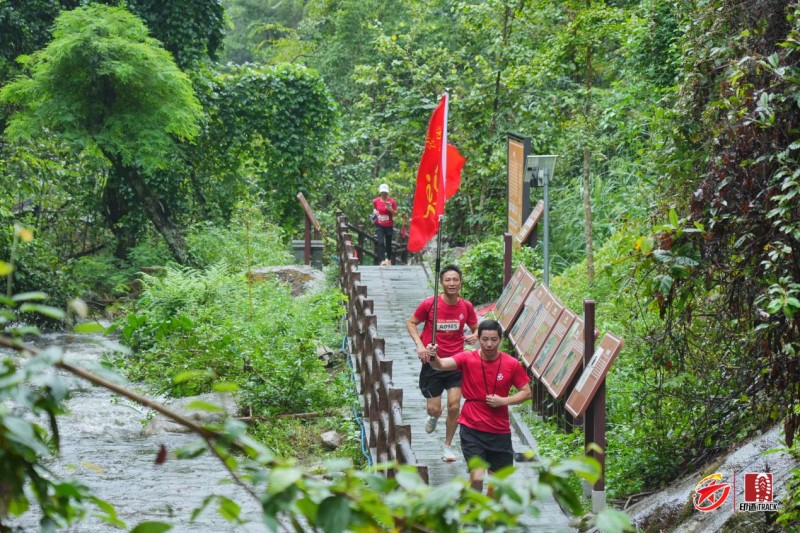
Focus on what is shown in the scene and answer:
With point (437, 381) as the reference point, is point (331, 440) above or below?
below

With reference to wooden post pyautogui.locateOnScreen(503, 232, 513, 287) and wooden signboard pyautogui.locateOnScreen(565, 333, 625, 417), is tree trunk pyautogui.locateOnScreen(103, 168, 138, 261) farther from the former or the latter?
wooden signboard pyautogui.locateOnScreen(565, 333, 625, 417)

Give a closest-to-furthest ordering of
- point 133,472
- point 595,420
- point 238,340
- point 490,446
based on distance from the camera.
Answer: point 490,446 < point 595,420 < point 133,472 < point 238,340

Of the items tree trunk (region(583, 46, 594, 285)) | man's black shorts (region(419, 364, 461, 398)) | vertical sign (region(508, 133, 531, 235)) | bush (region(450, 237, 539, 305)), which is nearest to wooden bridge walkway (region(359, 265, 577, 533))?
man's black shorts (region(419, 364, 461, 398))

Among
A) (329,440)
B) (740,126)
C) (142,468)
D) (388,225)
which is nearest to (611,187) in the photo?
(388,225)

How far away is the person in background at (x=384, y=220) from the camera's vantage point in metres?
18.3

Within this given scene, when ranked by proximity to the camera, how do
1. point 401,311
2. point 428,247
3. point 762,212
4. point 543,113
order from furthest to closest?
1. point 428,247
2. point 543,113
3. point 401,311
4. point 762,212

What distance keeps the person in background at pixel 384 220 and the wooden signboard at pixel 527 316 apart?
23.8ft

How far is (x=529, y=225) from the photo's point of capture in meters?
13.7

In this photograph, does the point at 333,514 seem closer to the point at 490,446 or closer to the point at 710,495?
the point at 710,495

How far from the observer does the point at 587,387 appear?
7.98 meters

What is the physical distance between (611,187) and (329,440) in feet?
28.2

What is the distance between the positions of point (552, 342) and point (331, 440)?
3192 mm

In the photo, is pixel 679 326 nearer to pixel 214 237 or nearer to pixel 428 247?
pixel 428 247

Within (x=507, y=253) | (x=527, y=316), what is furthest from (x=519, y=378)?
(x=507, y=253)
